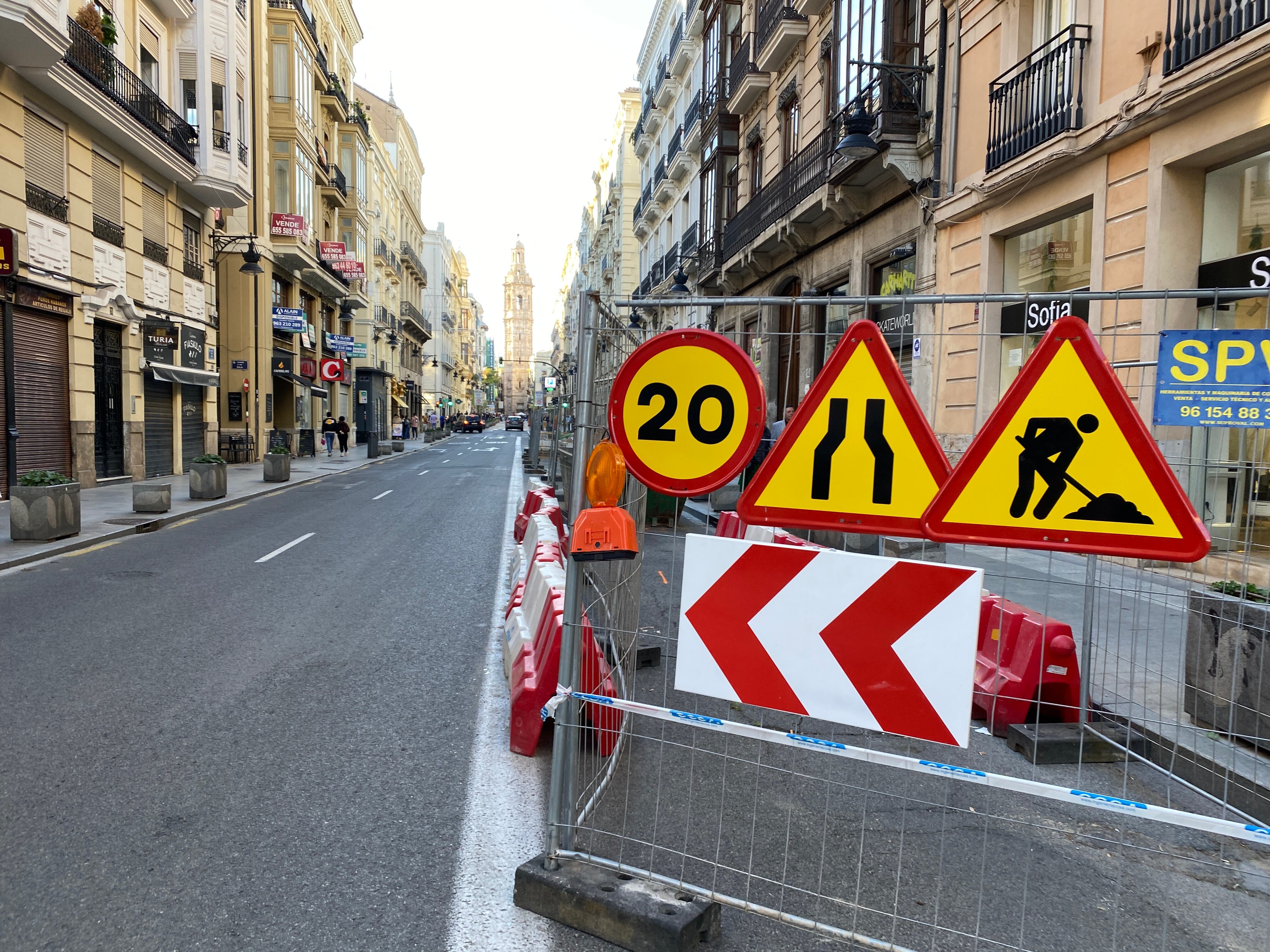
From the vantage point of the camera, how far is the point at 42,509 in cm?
1030

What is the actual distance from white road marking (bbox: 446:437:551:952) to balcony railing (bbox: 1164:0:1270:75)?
29.8ft

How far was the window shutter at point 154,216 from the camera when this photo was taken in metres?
20.3

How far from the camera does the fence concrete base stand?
2.55 meters

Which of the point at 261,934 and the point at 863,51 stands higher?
the point at 863,51

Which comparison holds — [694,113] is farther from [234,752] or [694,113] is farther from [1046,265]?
[234,752]

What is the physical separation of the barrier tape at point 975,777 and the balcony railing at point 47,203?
17.6 meters

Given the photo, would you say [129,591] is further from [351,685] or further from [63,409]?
[63,409]

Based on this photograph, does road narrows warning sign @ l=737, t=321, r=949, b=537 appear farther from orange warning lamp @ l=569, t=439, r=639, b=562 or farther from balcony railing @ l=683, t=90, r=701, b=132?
balcony railing @ l=683, t=90, r=701, b=132

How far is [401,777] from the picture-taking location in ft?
12.6

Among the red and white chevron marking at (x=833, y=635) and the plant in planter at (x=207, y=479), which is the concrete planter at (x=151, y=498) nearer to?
the plant in planter at (x=207, y=479)

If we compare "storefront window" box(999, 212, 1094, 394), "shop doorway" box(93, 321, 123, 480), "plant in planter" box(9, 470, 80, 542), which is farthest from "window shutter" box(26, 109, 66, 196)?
"storefront window" box(999, 212, 1094, 394)

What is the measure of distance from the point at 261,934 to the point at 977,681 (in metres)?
3.89

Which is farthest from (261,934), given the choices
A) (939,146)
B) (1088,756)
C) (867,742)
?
(939,146)

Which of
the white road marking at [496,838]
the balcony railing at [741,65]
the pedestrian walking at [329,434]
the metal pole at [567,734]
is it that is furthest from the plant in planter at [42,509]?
the pedestrian walking at [329,434]
